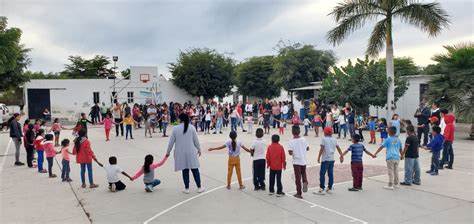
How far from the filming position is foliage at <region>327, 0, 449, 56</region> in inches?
713

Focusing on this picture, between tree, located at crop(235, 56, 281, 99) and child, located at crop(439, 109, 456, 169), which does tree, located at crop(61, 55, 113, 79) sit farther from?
child, located at crop(439, 109, 456, 169)

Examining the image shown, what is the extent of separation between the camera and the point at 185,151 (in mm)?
8109

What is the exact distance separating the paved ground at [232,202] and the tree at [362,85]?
985cm

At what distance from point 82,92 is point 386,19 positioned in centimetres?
2703

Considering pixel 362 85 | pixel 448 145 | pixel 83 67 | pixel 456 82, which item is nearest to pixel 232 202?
pixel 448 145

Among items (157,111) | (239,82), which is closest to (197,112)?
(157,111)

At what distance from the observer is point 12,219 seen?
6676mm

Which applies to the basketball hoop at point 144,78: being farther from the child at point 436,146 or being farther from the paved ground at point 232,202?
the child at point 436,146

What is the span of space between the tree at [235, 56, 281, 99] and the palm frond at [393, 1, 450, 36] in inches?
857

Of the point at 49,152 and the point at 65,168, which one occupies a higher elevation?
the point at 49,152

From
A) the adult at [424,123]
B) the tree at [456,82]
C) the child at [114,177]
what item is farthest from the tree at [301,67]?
the child at [114,177]

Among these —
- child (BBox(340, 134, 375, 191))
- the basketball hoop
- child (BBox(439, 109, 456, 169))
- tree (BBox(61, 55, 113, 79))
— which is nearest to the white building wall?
child (BBox(439, 109, 456, 169))

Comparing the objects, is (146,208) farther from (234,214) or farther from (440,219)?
(440,219)

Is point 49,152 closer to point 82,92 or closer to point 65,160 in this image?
point 65,160
